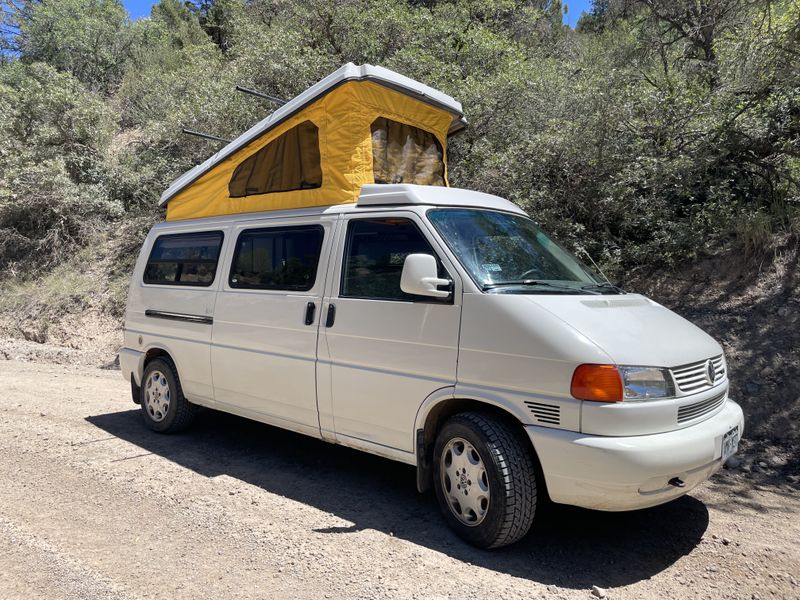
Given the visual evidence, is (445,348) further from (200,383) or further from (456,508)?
(200,383)

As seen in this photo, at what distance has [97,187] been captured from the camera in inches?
625

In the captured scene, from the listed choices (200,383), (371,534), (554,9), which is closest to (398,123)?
(200,383)

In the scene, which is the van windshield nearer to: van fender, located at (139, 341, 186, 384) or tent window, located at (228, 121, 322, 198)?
tent window, located at (228, 121, 322, 198)

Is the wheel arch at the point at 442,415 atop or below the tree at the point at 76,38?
below

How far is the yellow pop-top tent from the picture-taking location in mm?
4930

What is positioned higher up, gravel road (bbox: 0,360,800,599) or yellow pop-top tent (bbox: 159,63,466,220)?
yellow pop-top tent (bbox: 159,63,466,220)

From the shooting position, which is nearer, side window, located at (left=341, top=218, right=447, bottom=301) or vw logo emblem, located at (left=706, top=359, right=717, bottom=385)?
vw logo emblem, located at (left=706, top=359, right=717, bottom=385)

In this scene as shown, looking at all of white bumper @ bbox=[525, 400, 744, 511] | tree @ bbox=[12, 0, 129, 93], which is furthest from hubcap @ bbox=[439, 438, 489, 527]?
tree @ bbox=[12, 0, 129, 93]

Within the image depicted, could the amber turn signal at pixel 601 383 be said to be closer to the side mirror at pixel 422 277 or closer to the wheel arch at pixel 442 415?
the wheel arch at pixel 442 415

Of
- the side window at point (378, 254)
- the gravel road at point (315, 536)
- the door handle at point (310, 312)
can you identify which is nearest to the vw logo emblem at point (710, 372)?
the gravel road at point (315, 536)

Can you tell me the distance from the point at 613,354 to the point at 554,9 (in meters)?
23.1

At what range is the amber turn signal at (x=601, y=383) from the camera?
327cm

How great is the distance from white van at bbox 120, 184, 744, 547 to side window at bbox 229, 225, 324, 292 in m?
0.02

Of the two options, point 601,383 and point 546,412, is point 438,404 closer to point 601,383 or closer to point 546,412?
point 546,412
